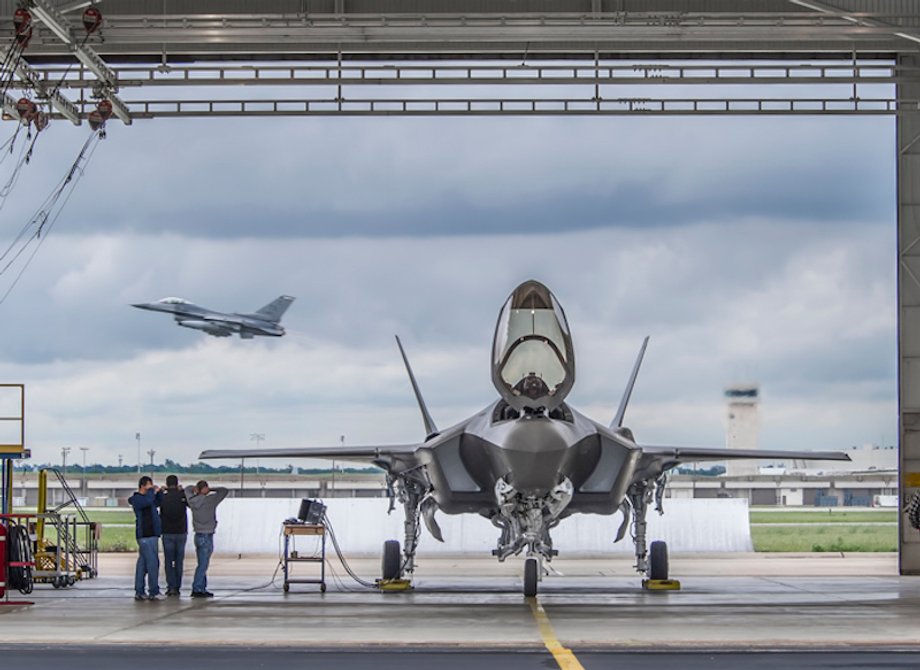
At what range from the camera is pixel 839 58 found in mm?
21531

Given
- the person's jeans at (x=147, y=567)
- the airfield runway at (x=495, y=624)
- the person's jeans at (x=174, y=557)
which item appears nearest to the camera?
the airfield runway at (x=495, y=624)

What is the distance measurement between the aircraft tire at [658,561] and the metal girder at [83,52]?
9.13m

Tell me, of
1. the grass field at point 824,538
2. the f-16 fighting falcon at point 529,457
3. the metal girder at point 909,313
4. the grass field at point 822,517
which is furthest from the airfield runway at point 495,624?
the grass field at point 822,517

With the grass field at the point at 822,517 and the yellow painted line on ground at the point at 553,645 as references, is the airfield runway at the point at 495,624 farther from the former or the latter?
the grass field at the point at 822,517

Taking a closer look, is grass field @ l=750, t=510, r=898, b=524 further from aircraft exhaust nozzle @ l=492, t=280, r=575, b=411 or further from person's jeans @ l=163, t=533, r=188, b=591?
aircraft exhaust nozzle @ l=492, t=280, r=575, b=411

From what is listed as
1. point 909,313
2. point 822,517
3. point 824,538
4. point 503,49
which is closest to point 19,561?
point 503,49

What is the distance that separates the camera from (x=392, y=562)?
650 inches

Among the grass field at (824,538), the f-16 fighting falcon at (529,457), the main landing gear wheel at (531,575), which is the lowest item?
the grass field at (824,538)

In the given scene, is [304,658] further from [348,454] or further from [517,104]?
[517,104]

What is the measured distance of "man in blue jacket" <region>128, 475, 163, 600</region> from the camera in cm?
1354

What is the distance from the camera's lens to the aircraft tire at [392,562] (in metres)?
16.5

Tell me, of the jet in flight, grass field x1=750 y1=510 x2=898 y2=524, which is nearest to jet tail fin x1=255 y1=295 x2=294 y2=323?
the jet in flight

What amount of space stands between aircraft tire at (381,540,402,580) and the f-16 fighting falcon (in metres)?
0.01

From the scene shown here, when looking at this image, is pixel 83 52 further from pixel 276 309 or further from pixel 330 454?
pixel 276 309
